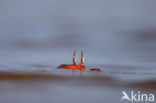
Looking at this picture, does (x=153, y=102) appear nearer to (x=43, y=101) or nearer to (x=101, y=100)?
(x=101, y=100)

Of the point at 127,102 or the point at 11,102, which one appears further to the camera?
the point at 127,102

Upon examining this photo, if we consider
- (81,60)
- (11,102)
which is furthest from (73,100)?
(81,60)

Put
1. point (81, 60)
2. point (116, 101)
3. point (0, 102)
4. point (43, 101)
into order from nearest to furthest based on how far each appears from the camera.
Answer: point (0, 102) → point (43, 101) → point (116, 101) → point (81, 60)

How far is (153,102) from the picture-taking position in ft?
13.5

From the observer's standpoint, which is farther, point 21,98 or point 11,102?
point 21,98

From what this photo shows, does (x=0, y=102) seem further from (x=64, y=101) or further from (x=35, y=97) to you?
(x=64, y=101)

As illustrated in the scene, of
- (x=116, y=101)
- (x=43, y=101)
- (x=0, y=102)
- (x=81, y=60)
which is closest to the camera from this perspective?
(x=0, y=102)

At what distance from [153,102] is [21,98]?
237 centimetres

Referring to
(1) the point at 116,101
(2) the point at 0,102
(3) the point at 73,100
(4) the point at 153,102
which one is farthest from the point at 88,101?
(2) the point at 0,102

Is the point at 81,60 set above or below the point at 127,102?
above

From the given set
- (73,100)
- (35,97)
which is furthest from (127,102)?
(35,97)

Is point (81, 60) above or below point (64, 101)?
above

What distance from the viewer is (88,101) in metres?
4.06

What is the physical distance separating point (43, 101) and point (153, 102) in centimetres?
196
